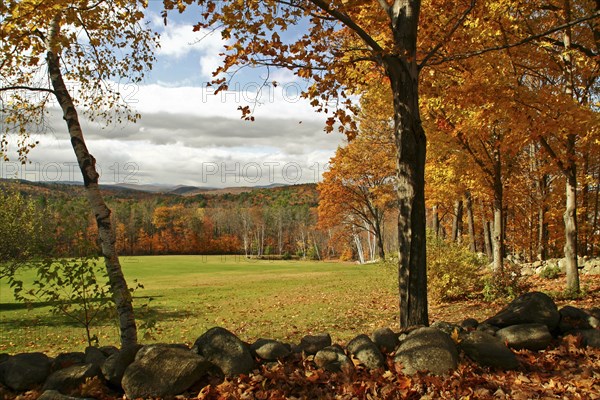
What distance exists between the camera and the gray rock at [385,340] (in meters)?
5.20

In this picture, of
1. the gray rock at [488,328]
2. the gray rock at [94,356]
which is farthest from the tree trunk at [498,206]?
the gray rock at [94,356]

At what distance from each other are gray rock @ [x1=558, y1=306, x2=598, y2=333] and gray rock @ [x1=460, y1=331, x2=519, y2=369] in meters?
1.57

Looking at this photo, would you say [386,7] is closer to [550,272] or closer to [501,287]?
[501,287]

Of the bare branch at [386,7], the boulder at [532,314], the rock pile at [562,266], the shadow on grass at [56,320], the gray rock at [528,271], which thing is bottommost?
the shadow on grass at [56,320]

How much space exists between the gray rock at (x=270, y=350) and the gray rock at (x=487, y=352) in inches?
82.5

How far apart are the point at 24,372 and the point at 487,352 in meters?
5.12

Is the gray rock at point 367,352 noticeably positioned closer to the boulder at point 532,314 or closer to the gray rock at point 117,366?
the boulder at point 532,314

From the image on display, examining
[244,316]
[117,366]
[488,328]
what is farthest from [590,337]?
[244,316]

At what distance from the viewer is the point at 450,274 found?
13.6 metres

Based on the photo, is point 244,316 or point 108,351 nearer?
point 108,351

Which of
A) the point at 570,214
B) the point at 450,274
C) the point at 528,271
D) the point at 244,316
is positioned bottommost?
the point at 244,316

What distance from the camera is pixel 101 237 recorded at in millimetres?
6934

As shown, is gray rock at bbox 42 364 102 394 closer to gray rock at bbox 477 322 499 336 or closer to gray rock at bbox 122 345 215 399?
gray rock at bbox 122 345 215 399

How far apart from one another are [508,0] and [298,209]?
88977 millimetres
